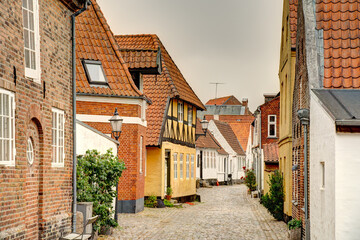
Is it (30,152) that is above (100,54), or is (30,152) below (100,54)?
below

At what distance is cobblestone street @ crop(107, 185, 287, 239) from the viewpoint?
56.4 feet

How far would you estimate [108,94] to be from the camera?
71.7 feet

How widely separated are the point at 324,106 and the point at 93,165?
6.86 metres

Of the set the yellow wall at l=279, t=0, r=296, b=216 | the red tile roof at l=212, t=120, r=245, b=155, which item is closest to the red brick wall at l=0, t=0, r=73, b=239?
the yellow wall at l=279, t=0, r=296, b=216

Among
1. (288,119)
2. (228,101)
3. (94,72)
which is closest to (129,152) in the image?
(94,72)

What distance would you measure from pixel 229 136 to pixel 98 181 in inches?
1870

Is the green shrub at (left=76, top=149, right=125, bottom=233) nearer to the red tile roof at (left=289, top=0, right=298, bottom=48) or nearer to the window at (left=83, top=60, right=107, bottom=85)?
the window at (left=83, top=60, right=107, bottom=85)

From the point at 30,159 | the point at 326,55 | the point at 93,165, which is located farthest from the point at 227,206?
the point at 30,159

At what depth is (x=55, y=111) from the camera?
11.8 m

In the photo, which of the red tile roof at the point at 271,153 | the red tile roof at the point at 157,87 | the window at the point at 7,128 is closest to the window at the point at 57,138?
the window at the point at 7,128

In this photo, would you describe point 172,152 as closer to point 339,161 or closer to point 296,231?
point 296,231

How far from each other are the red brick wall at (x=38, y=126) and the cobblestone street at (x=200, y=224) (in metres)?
4.67

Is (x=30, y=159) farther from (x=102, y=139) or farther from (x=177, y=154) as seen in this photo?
(x=177, y=154)

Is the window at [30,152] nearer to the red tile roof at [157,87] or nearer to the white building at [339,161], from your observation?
the white building at [339,161]
